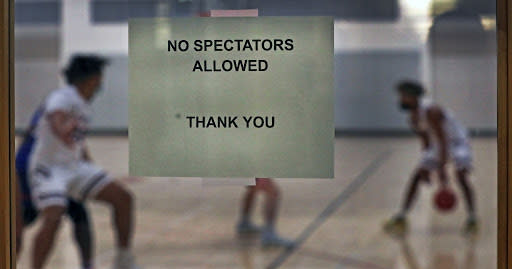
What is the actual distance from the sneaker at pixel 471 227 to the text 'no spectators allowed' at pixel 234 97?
18.5 feet

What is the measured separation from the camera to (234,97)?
158 cm

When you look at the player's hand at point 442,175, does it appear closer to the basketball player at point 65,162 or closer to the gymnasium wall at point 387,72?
the gymnasium wall at point 387,72

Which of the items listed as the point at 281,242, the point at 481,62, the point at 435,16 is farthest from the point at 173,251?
the point at 481,62

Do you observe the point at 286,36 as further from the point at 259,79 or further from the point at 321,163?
the point at 321,163

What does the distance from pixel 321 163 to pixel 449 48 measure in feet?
21.7

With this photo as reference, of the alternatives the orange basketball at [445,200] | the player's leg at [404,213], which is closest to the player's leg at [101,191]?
the player's leg at [404,213]

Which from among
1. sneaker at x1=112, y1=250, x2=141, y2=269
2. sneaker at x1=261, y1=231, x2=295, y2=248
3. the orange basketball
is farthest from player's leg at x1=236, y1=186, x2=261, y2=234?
the orange basketball

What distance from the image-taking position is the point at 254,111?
158 cm

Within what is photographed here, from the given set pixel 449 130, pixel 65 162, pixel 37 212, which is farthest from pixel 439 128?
pixel 37 212

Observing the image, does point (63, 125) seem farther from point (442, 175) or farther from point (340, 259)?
point (442, 175)

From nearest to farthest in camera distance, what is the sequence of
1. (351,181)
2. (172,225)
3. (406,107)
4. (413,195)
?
(406,107) < (172,225) < (413,195) < (351,181)

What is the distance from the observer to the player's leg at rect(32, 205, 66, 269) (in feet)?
15.1

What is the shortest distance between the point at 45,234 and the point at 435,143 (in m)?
3.21

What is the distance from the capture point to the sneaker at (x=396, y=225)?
7.23 m
